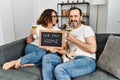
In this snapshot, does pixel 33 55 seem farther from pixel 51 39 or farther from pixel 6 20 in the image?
pixel 6 20

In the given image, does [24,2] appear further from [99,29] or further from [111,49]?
[111,49]

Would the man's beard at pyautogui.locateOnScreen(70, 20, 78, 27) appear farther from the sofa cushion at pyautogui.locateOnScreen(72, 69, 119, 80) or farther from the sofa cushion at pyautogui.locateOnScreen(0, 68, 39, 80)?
the sofa cushion at pyautogui.locateOnScreen(0, 68, 39, 80)

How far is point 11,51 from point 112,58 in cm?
122

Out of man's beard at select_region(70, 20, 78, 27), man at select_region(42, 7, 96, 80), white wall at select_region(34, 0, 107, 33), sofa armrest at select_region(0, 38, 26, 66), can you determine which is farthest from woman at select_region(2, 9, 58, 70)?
white wall at select_region(34, 0, 107, 33)

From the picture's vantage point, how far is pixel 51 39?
188 cm

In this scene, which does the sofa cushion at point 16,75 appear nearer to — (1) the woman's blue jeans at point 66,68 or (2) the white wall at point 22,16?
(1) the woman's blue jeans at point 66,68

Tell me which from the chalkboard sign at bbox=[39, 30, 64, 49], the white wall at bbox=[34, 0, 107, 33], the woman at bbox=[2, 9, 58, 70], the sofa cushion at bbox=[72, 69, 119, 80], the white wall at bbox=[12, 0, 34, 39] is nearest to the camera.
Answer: the sofa cushion at bbox=[72, 69, 119, 80]

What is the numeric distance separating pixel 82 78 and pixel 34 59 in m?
0.66

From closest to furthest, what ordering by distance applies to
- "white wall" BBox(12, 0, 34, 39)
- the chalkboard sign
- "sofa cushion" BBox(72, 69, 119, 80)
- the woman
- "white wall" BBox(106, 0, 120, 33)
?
"sofa cushion" BBox(72, 69, 119, 80) → the woman → the chalkboard sign → "white wall" BBox(106, 0, 120, 33) → "white wall" BBox(12, 0, 34, 39)

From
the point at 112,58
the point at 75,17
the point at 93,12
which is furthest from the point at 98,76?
the point at 93,12

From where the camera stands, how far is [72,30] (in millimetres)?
1807

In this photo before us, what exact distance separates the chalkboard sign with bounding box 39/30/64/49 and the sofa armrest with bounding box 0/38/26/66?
34cm

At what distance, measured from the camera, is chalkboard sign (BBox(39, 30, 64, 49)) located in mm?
1833

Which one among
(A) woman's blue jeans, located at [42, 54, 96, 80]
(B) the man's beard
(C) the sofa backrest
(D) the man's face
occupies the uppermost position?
(D) the man's face
